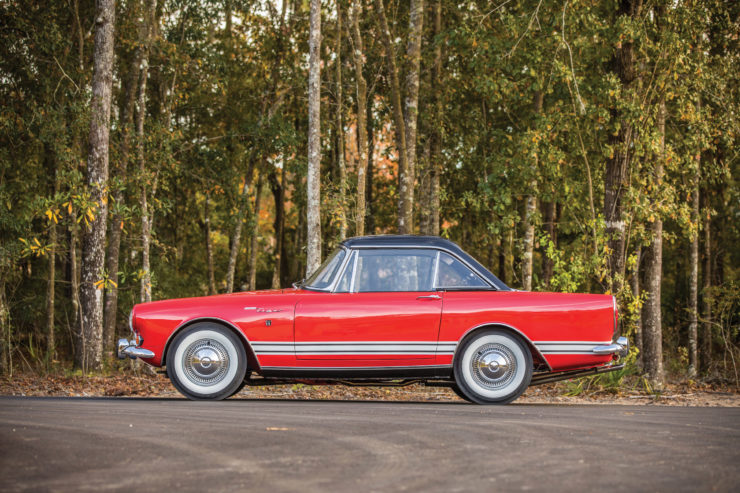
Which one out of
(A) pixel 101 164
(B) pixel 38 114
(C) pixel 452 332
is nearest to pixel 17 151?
(B) pixel 38 114

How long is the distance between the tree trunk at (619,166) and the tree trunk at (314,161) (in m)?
5.20

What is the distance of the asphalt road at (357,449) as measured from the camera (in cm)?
466

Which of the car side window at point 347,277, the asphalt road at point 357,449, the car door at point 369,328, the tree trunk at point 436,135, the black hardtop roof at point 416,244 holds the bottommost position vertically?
the asphalt road at point 357,449

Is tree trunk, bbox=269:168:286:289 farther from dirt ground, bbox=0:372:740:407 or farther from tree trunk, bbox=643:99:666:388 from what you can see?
dirt ground, bbox=0:372:740:407

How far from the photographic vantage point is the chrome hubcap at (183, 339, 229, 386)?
877 cm

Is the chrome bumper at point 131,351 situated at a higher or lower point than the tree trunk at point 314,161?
lower

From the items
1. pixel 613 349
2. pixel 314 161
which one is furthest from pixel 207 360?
pixel 314 161

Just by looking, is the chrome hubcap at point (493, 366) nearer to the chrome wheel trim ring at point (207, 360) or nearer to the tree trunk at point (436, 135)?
the chrome wheel trim ring at point (207, 360)

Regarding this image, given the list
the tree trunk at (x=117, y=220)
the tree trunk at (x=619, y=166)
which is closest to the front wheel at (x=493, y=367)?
the tree trunk at (x=619, y=166)

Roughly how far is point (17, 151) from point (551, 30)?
49.6 feet

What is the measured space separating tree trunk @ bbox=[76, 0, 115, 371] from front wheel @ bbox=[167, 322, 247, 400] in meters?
7.20

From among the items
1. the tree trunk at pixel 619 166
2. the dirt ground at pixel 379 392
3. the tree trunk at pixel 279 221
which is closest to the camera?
the dirt ground at pixel 379 392

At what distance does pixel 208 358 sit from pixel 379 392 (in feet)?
14.5

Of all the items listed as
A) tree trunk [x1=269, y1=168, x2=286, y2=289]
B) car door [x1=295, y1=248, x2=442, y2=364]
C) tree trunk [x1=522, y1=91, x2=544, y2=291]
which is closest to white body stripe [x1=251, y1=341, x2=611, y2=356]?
car door [x1=295, y1=248, x2=442, y2=364]
